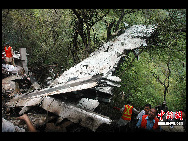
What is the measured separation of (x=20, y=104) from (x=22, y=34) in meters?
6.25

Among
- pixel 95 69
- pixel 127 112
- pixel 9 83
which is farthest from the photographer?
pixel 95 69

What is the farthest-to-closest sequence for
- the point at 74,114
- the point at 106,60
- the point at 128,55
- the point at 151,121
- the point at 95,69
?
the point at 128,55, the point at 106,60, the point at 95,69, the point at 151,121, the point at 74,114

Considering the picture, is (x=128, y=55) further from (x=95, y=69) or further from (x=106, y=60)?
(x=95, y=69)

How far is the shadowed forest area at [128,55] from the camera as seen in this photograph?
652cm

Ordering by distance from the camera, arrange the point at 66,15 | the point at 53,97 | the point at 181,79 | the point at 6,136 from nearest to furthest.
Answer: the point at 6,136 < the point at 53,97 < the point at 181,79 < the point at 66,15

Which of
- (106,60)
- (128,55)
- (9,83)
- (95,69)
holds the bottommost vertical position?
(9,83)

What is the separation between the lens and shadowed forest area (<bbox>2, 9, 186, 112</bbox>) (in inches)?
257

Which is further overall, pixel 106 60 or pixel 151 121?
pixel 106 60

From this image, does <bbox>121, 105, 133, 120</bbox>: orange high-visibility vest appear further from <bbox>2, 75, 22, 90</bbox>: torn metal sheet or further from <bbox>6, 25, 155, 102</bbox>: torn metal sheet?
<bbox>2, 75, 22, 90</bbox>: torn metal sheet

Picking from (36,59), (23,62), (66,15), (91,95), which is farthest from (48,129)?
(66,15)

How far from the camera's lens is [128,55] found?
23.0 feet

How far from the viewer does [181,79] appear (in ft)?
24.2

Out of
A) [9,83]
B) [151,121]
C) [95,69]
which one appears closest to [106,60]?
[95,69]

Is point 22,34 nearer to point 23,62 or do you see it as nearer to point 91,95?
point 23,62
